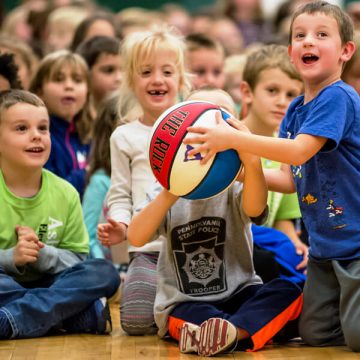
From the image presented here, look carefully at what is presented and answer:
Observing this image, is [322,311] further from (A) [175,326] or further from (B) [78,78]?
(B) [78,78]

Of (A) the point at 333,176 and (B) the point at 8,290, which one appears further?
(B) the point at 8,290

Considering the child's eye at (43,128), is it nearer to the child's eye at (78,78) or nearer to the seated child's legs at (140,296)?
the seated child's legs at (140,296)

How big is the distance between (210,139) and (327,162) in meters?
0.55

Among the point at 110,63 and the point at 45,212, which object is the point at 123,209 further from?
the point at 110,63

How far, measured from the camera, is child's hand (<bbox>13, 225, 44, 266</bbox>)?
14.4 feet

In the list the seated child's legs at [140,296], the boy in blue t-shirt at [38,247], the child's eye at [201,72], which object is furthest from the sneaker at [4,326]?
the child's eye at [201,72]

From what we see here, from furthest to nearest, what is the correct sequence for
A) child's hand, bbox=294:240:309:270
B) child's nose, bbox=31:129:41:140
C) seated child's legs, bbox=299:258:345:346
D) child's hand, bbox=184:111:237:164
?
child's hand, bbox=294:240:309:270, child's nose, bbox=31:129:41:140, seated child's legs, bbox=299:258:345:346, child's hand, bbox=184:111:237:164

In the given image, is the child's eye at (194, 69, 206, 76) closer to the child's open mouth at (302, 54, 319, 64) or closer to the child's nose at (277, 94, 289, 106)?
the child's nose at (277, 94, 289, 106)

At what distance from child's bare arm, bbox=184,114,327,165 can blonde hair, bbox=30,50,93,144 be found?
2.40 metres

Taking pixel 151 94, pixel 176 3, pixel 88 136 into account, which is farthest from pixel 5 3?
pixel 151 94

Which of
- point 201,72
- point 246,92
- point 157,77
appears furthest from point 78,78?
point 157,77

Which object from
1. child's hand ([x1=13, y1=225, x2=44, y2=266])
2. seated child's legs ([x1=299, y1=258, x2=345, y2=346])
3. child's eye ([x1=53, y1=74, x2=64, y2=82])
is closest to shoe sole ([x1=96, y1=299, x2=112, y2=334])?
child's hand ([x1=13, y1=225, x2=44, y2=266])

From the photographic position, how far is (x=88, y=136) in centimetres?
618

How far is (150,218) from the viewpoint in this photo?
4.11 metres
